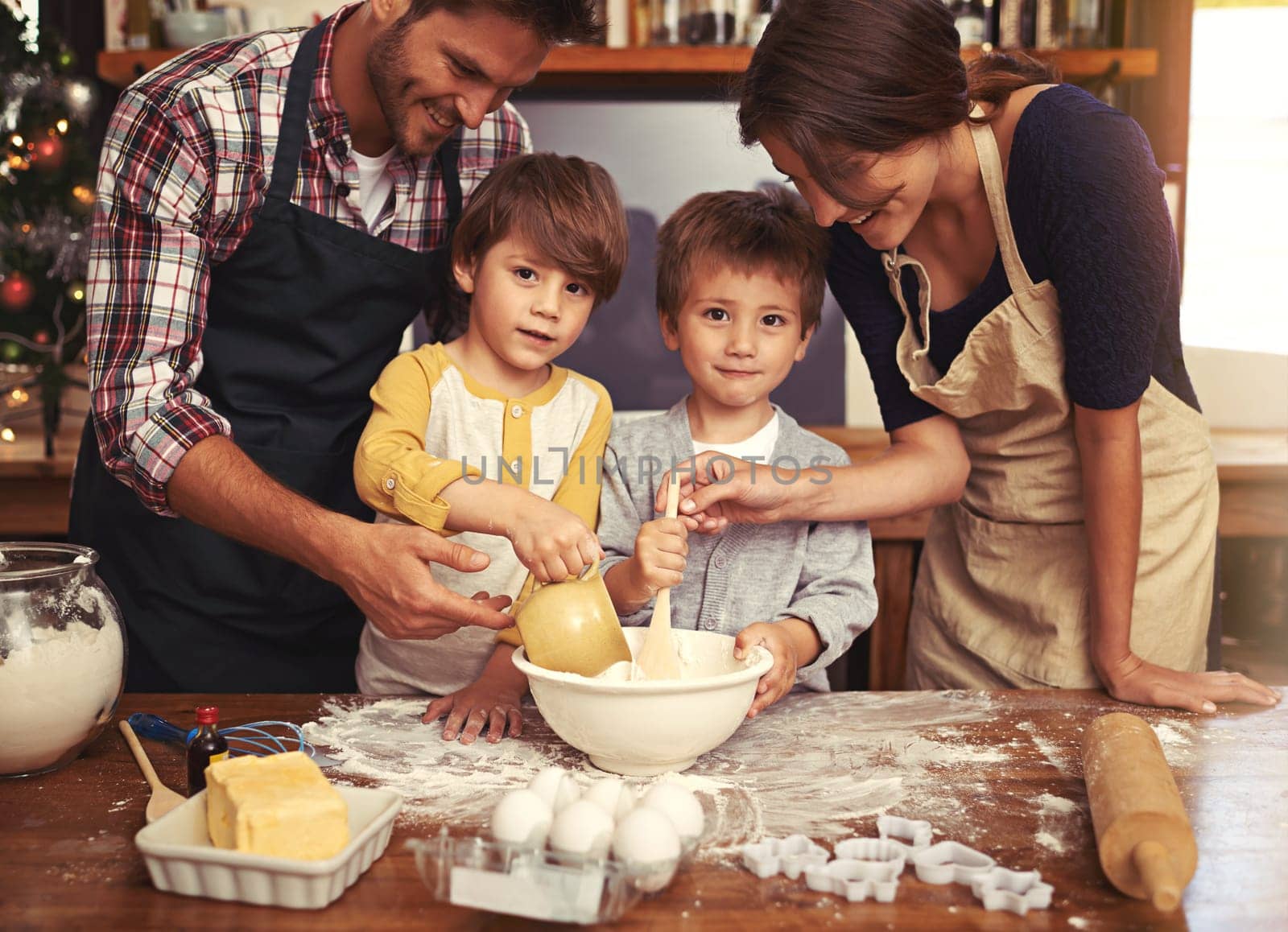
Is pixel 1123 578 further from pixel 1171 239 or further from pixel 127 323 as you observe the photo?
pixel 127 323

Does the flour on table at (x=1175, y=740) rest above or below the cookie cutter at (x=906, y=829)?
below

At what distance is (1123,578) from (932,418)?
311 mm

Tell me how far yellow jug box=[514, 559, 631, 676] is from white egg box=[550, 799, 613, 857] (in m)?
0.24

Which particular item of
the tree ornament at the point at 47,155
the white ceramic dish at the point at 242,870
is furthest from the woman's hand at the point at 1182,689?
the tree ornament at the point at 47,155

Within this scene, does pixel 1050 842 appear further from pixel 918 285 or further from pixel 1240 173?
pixel 1240 173

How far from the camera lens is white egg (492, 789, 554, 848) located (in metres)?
0.78

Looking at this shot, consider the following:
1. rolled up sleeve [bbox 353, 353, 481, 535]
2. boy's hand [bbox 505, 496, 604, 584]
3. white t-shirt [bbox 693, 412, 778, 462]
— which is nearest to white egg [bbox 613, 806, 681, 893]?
boy's hand [bbox 505, 496, 604, 584]

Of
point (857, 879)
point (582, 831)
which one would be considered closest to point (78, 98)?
point (582, 831)

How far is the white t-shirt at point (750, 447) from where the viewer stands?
1395 mm

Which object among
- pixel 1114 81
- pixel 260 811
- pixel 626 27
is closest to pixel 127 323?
pixel 260 811

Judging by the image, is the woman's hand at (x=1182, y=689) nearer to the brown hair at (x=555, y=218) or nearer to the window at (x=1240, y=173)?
the brown hair at (x=555, y=218)

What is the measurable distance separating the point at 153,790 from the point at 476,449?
22.7 inches

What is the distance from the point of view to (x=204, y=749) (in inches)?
35.8

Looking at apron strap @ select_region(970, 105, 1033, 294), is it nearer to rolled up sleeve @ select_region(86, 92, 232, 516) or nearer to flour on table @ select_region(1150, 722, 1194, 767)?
flour on table @ select_region(1150, 722, 1194, 767)
